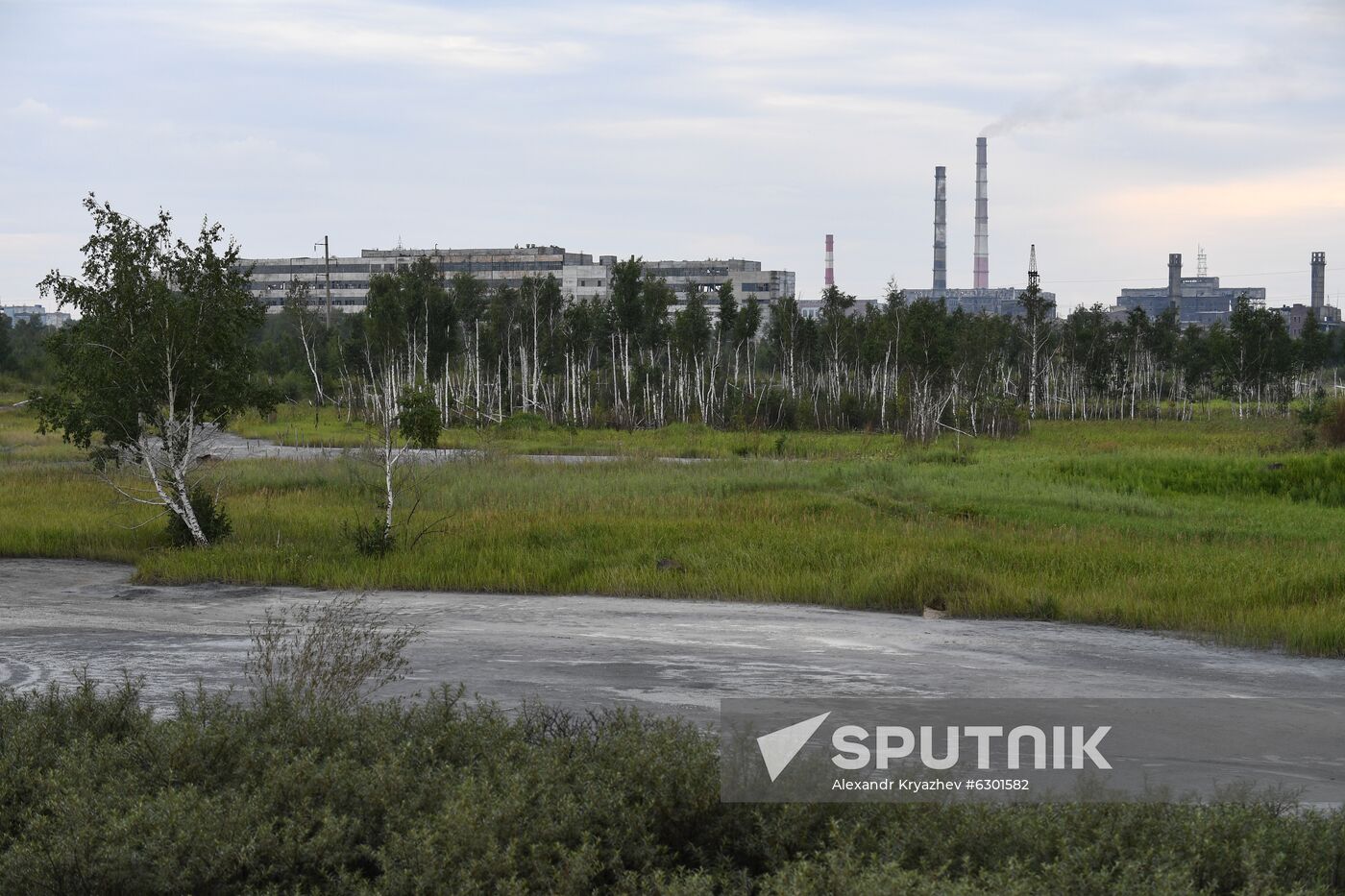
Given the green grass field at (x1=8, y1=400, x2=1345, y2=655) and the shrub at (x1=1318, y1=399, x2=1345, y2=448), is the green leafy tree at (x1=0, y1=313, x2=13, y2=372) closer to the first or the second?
the green grass field at (x1=8, y1=400, x2=1345, y2=655)

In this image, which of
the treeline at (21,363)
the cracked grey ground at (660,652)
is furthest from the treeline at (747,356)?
the cracked grey ground at (660,652)

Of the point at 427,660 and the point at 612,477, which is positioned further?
the point at 612,477

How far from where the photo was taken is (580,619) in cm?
1602

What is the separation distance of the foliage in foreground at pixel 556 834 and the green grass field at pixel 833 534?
9029 mm

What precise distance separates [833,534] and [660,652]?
7.04m

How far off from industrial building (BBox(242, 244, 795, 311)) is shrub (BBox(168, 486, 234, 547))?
115822mm

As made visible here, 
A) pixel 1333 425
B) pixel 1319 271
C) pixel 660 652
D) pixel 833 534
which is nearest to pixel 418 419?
pixel 833 534

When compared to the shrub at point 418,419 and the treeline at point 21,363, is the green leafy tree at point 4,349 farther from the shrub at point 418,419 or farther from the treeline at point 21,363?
the shrub at point 418,419

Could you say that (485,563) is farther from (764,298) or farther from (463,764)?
(764,298)

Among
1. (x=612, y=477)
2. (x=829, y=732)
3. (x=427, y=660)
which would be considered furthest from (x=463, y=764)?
(x=612, y=477)

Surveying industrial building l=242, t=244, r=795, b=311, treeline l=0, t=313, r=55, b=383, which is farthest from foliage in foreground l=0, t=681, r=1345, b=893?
industrial building l=242, t=244, r=795, b=311

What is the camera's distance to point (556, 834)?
6.01 m

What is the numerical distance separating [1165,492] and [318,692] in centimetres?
2178

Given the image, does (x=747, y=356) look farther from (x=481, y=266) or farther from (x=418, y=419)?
(x=481, y=266)
